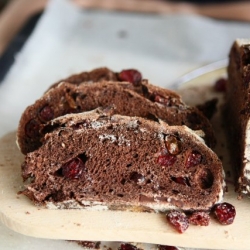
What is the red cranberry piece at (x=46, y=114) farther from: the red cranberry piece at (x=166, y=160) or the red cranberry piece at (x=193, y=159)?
the red cranberry piece at (x=193, y=159)

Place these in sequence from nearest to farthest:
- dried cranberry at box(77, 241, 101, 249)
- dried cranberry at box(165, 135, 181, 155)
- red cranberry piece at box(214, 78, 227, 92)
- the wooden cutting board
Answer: the wooden cutting board → dried cranberry at box(165, 135, 181, 155) → dried cranberry at box(77, 241, 101, 249) → red cranberry piece at box(214, 78, 227, 92)

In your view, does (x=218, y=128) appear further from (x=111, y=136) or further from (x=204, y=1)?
(x=204, y=1)

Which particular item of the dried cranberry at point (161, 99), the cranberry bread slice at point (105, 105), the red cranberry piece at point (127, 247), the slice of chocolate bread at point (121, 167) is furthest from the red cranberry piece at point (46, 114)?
the red cranberry piece at point (127, 247)

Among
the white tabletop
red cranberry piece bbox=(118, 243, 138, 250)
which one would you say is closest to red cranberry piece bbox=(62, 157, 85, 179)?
red cranberry piece bbox=(118, 243, 138, 250)

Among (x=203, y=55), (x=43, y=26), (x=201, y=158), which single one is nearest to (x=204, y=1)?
(x=203, y=55)

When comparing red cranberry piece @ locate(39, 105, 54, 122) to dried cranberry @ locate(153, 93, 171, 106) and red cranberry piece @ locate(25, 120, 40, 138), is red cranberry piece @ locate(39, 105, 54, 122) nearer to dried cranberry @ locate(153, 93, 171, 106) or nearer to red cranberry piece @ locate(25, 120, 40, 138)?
red cranberry piece @ locate(25, 120, 40, 138)
